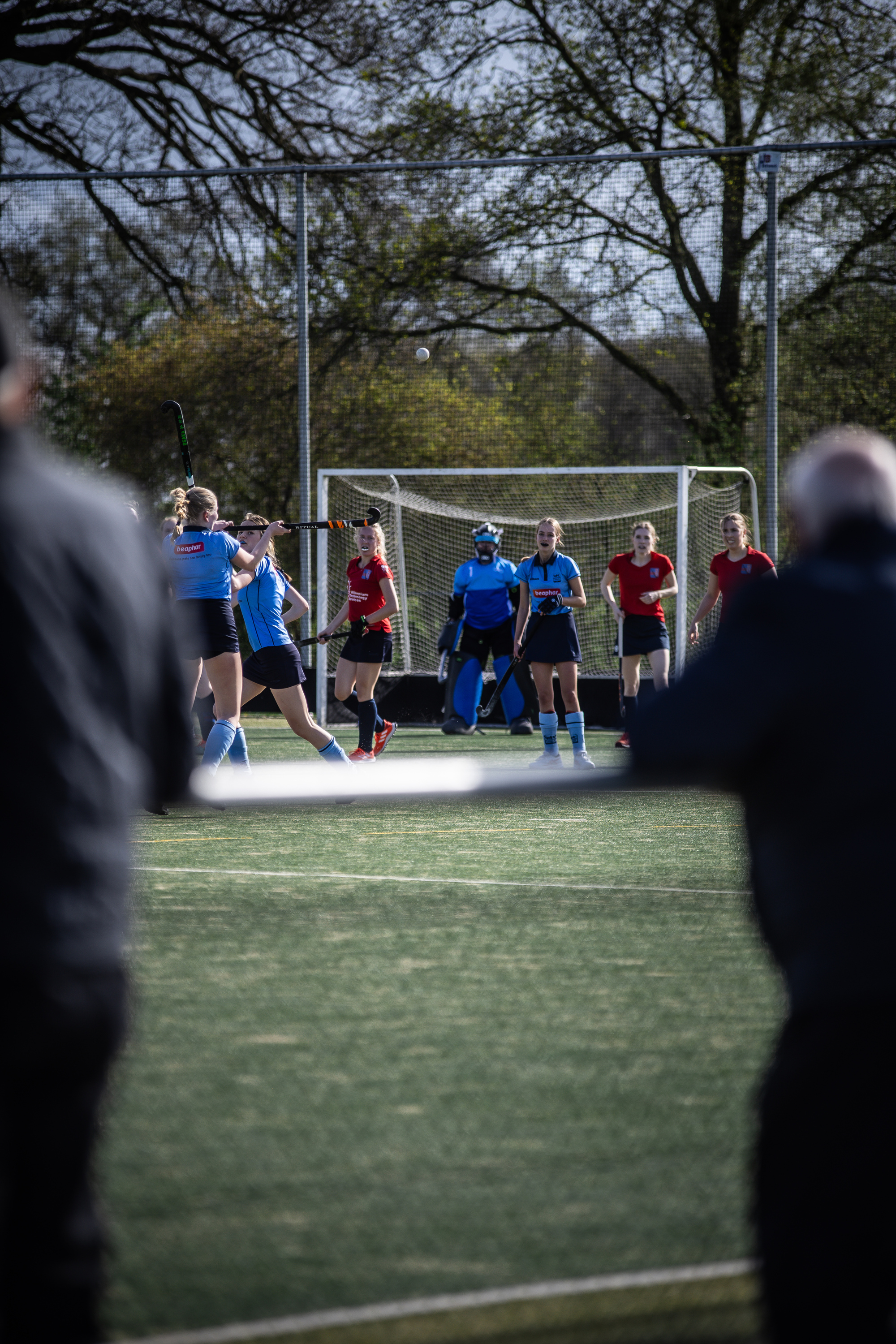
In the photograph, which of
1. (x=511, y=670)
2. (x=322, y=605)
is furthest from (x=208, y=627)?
(x=322, y=605)

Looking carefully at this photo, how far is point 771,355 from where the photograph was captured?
1828cm

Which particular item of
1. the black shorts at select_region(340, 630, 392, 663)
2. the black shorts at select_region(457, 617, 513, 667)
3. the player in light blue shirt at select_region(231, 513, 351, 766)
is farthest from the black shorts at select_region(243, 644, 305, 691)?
the black shorts at select_region(457, 617, 513, 667)

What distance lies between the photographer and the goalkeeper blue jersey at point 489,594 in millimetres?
16578

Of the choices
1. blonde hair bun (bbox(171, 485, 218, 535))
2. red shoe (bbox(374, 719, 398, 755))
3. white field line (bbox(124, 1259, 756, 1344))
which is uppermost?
blonde hair bun (bbox(171, 485, 218, 535))

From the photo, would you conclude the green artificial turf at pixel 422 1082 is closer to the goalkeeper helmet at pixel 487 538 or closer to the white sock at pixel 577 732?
the white sock at pixel 577 732

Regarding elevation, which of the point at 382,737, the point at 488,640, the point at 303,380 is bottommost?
the point at 382,737

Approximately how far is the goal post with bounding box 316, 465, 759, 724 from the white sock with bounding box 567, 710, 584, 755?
4.86 metres

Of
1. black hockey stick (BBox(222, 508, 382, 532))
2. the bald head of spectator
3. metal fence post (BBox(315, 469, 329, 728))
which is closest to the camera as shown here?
the bald head of spectator

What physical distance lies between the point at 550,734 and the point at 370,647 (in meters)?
1.65

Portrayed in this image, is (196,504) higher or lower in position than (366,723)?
higher

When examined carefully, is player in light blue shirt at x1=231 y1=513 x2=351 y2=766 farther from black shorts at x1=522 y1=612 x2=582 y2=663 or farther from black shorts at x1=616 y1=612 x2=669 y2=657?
black shorts at x1=616 y1=612 x2=669 y2=657

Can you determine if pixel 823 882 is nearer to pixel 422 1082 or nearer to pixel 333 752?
pixel 422 1082

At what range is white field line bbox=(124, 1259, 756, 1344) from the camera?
2814mm

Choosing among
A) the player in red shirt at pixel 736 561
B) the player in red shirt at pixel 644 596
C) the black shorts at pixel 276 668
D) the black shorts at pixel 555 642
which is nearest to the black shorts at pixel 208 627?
the black shorts at pixel 276 668
